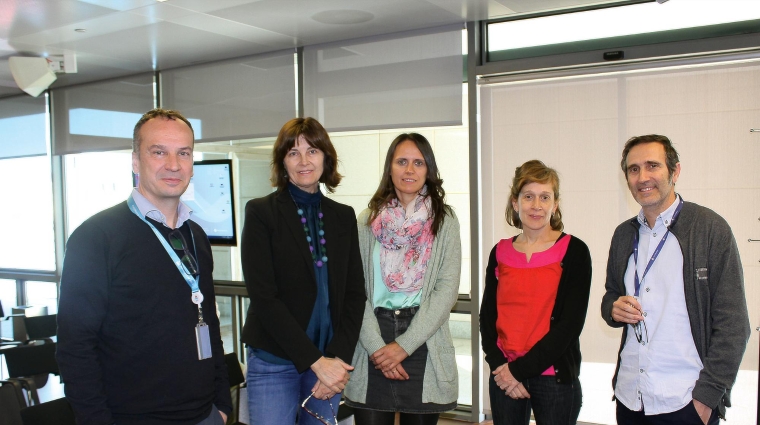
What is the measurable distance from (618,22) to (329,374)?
308 centimetres

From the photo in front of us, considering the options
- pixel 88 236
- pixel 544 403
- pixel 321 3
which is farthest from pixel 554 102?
Result: pixel 88 236

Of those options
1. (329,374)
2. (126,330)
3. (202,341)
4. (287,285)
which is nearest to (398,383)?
(329,374)

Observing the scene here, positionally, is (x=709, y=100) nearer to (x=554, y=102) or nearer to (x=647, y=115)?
(x=647, y=115)

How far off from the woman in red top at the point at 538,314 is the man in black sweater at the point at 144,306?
3.64ft

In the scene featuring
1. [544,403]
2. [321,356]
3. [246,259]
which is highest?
[246,259]

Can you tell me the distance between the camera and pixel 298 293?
2303 mm

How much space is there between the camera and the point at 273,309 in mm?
2252

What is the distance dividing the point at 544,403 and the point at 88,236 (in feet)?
5.49

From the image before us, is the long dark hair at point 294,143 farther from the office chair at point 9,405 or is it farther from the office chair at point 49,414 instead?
the office chair at point 9,405

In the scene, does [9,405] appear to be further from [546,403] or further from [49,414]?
[546,403]

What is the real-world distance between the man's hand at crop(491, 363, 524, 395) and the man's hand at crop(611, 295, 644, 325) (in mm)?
445

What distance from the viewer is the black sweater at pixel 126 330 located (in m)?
1.71

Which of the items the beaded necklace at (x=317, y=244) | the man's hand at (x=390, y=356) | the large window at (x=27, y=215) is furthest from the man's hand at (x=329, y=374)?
the large window at (x=27, y=215)

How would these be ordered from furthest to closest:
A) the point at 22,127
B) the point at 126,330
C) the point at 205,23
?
1. the point at 22,127
2. the point at 205,23
3. the point at 126,330
